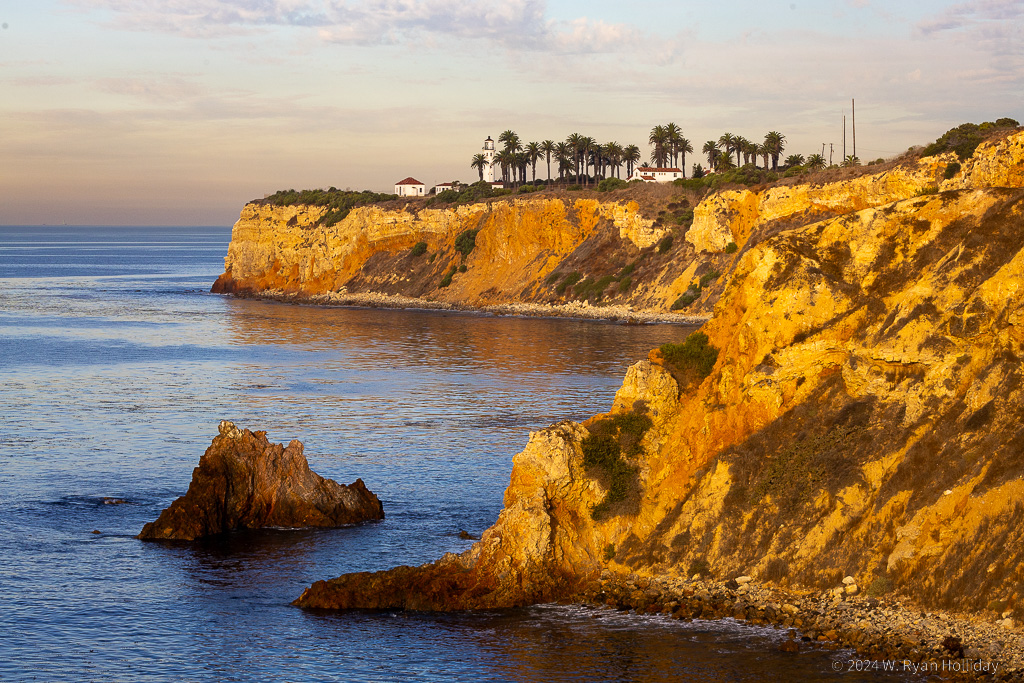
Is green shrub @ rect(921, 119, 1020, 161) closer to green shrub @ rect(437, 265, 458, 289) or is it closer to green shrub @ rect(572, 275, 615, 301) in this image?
green shrub @ rect(572, 275, 615, 301)

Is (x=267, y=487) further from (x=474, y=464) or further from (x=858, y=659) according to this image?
(x=858, y=659)

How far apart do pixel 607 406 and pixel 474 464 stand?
17757mm

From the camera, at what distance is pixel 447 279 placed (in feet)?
525

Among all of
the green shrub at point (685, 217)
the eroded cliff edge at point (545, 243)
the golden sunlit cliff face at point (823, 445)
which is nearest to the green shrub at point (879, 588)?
the golden sunlit cliff face at point (823, 445)

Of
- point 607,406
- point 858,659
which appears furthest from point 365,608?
point 607,406

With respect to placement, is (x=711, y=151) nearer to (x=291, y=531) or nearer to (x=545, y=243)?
(x=545, y=243)

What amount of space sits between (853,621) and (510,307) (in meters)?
117

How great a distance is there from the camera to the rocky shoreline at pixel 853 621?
26703mm

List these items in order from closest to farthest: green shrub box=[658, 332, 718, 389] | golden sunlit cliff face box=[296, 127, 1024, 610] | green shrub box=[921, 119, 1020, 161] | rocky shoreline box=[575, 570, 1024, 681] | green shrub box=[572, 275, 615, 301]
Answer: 1. rocky shoreline box=[575, 570, 1024, 681]
2. golden sunlit cliff face box=[296, 127, 1024, 610]
3. green shrub box=[658, 332, 718, 389]
4. green shrub box=[921, 119, 1020, 161]
5. green shrub box=[572, 275, 615, 301]

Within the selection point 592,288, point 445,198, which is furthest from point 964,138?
point 445,198

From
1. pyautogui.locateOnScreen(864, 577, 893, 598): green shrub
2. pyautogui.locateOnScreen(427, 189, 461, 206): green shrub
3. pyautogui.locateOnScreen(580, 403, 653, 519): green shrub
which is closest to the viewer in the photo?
pyautogui.locateOnScreen(864, 577, 893, 598): green shrub

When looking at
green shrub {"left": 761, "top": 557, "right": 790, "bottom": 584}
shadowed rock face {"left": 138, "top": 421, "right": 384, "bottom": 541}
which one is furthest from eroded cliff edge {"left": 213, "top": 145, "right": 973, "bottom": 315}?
green shrub {"left": 761, "top": 557, "right": 790, "bottom": 584}

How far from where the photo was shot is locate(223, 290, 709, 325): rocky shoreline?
126938mm

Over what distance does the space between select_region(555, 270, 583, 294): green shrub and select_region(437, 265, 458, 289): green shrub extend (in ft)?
67.3
